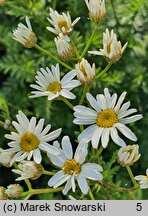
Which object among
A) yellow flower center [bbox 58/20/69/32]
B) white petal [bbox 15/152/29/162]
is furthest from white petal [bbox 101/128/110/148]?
yellow flower center [bbox 58/20/69/32]

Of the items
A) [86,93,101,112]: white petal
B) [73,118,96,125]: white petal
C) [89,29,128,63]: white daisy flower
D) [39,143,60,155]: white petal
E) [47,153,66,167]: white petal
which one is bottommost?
[47,153,66,167]: white petal

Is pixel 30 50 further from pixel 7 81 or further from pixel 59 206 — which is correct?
pixel 59 206

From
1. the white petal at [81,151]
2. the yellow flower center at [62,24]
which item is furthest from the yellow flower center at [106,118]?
the yellow flower center at [62,24]

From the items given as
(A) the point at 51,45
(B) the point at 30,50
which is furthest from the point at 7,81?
(A) the point at 51,45

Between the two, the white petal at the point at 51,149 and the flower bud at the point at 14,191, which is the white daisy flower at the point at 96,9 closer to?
the white petal at the point at 51,149

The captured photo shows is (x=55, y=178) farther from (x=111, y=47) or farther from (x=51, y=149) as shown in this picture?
(x=111, y=47)

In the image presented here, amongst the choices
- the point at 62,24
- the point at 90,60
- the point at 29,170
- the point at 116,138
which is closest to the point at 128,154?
the point at 116,138

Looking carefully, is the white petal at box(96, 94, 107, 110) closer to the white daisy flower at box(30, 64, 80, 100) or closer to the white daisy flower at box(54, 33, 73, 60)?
the white daisy flower at box(30, 64, 80, 100)
